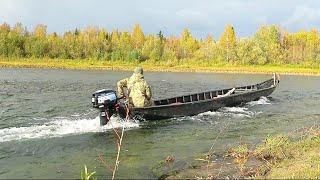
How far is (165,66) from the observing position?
84062 mm

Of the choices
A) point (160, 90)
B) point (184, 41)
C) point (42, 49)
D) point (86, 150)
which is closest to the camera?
point (86, 150)

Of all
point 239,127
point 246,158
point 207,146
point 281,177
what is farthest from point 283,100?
point 281,177

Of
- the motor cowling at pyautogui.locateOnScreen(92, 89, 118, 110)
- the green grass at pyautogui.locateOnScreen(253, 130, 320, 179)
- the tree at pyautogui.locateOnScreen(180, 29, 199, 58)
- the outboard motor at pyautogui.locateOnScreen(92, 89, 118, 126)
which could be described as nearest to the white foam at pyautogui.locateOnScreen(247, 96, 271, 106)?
the green grass at pyautogui.locateOnScreen(253, 130, 320, 179)

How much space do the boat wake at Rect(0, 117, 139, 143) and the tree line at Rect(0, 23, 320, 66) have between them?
69.0 meters

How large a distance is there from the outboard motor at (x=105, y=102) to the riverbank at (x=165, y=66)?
57.3 meters

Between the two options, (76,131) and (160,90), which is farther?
(160,90)

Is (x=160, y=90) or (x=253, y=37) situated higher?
(x=253, y=37)

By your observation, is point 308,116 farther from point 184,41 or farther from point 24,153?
point 184,41

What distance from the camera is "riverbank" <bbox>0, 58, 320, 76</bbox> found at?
7638 centimetres

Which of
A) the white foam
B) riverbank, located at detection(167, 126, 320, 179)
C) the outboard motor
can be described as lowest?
the white foam

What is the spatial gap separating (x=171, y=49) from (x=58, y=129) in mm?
82068

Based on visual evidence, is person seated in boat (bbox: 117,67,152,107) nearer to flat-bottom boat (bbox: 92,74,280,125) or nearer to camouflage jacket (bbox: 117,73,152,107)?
camouflage jacket (bbox: 117,73,152,107)

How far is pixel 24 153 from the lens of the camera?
14594 mm

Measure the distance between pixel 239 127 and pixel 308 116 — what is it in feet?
21.7
